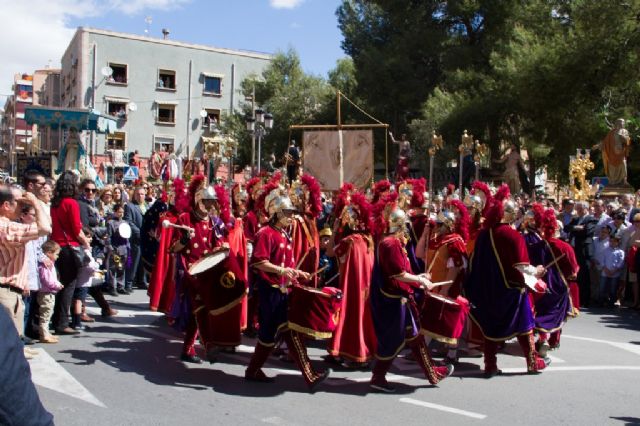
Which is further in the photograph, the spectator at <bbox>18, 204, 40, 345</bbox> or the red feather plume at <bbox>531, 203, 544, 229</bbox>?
the red feather plume at <bbox>531, 203, 544, 229</bbox>

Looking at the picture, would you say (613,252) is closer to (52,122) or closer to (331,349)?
(331,349)

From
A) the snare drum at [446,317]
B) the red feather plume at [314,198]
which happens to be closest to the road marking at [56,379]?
the snare drum at [446,317]

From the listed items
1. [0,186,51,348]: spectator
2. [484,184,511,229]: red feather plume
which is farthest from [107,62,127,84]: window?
[484,184,511,229]: red feather plume

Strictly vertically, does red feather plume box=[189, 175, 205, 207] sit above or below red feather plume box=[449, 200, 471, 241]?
above

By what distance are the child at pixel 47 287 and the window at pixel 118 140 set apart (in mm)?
38055

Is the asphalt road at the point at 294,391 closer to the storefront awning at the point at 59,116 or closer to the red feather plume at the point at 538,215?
the red feather plume at the point at 538,215

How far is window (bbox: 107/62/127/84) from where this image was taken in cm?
4497

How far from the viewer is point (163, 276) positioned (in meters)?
9.10

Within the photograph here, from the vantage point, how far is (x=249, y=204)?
9469 millimetres

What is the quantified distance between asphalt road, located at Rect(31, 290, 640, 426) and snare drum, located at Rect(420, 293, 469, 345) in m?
0.48

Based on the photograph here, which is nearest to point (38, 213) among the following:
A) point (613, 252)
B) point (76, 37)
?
Answer: point (613, 252)

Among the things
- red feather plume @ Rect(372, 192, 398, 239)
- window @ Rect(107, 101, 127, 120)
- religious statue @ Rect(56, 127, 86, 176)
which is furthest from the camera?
window @ Rect(107, 101, 127, 120)

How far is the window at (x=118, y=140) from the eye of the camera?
44594mm

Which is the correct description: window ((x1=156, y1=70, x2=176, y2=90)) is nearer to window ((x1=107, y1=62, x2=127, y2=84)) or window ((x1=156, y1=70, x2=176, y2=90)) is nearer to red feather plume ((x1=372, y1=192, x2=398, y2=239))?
window ((x1=107, y1=62, x2=127, y2=84))
